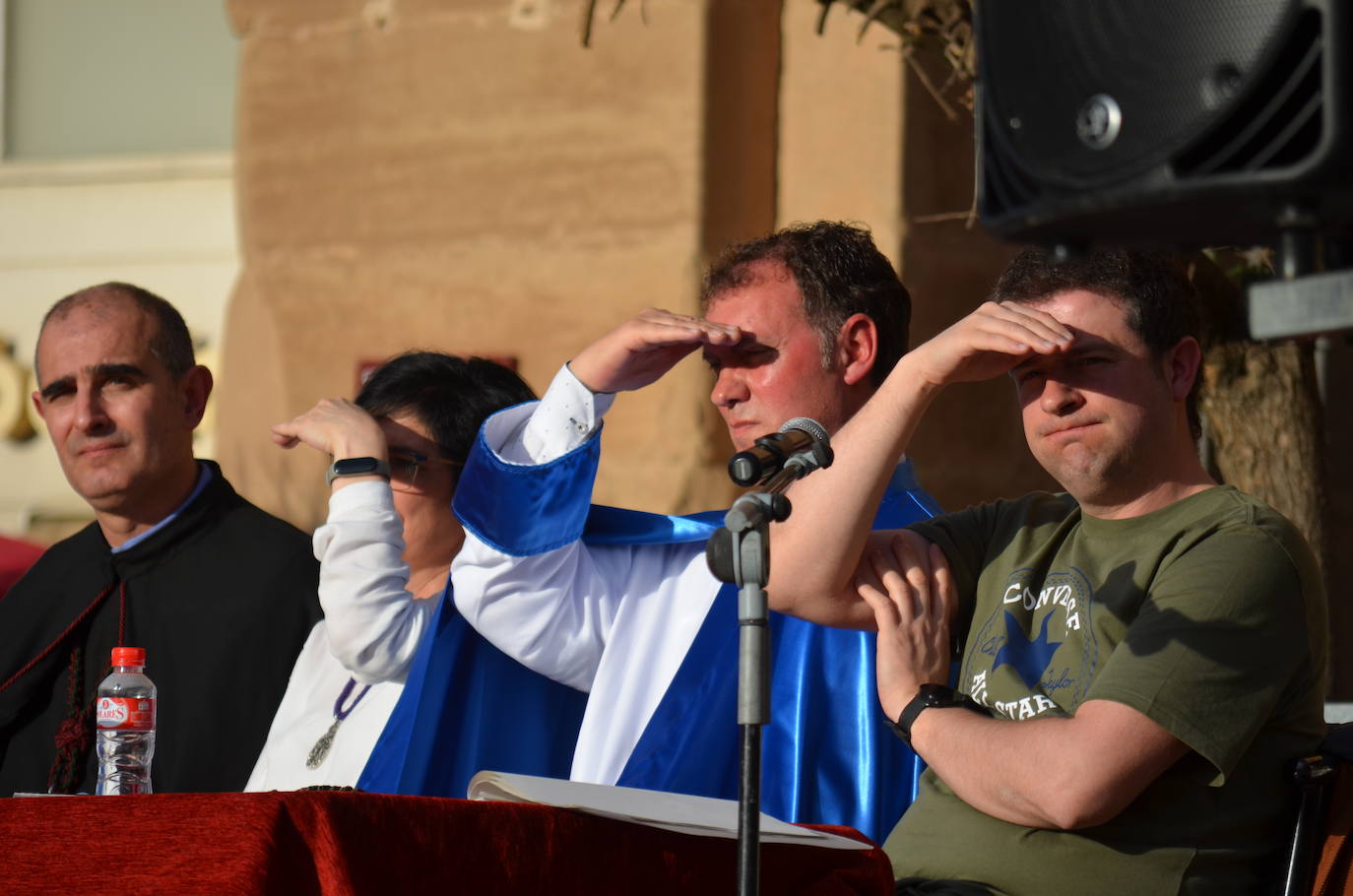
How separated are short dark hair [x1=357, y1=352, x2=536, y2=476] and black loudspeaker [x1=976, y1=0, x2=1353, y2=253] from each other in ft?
7.45

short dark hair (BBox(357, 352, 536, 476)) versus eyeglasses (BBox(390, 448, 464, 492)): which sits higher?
short dark hair (BBox(357, 352, 536, 476))

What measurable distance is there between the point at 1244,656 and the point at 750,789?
75 cm

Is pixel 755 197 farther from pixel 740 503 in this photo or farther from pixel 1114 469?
pixel 740 503

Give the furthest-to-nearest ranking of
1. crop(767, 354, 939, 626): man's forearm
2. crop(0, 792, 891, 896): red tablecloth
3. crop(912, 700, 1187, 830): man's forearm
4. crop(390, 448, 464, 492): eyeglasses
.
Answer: crop(390, 448, 464, 492): eyeglasses → crop(767, 354, 939, 626): man's forearm → crop(912, 700, 1187, 830): man's forearm → crop(0, 792, 891, 896): red tablecloth

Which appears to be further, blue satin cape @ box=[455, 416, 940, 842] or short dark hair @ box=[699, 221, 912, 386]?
short dark hair @ box=[699, 221, 912, 386]

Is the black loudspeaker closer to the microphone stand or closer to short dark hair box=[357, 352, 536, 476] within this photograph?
the microphone stand

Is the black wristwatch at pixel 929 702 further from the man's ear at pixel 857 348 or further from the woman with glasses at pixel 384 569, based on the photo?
the woman with glasses at pixel 384 569

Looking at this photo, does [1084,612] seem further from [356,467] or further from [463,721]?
[356,467]

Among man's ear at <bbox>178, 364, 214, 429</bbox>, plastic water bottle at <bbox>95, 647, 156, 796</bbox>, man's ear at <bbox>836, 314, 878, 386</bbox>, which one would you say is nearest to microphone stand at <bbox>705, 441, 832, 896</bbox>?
man's ear at <bbox>836, 314, 878, 386</bbox>

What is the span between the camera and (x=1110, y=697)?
2457mm

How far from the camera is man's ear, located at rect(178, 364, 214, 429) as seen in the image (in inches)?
183

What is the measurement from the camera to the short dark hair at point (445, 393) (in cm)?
413

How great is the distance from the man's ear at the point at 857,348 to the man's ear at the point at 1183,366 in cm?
85

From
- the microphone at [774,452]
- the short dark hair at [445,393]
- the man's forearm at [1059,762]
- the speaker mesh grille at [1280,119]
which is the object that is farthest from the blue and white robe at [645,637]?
the speaker mesh grille at [1280,119]
